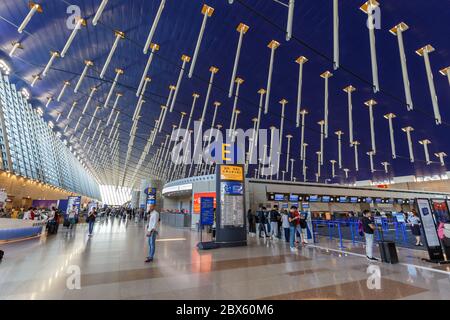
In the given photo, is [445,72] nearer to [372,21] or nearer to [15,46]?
[372,21]

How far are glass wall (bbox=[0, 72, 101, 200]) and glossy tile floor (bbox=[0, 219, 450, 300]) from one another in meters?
20.4

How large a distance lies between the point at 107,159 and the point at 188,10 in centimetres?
3426

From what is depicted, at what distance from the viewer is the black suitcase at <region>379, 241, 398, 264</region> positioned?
558cm

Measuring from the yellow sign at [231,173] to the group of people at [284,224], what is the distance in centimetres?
246

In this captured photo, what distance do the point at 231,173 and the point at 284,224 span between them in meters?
3.30

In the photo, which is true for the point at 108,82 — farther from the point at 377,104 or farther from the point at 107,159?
the point at 107,159

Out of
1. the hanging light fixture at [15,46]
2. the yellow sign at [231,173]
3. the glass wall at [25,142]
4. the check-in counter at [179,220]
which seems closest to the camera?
the yellow sign at [231,173]

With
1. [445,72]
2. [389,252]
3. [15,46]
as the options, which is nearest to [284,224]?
[389,252]

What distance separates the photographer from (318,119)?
13938 millimetres

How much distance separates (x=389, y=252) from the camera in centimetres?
562

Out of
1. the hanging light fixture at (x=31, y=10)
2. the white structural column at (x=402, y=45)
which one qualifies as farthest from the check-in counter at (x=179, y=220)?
the white structural column at (x=402, y=45)

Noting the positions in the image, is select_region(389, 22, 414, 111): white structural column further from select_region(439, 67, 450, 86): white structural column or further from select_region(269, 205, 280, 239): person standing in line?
select_region(269, 205, 280, 239): person standing in line

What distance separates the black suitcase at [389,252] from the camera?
558 cm

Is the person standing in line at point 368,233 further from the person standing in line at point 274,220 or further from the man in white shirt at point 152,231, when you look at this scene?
the man in white shirt at point 152,231
